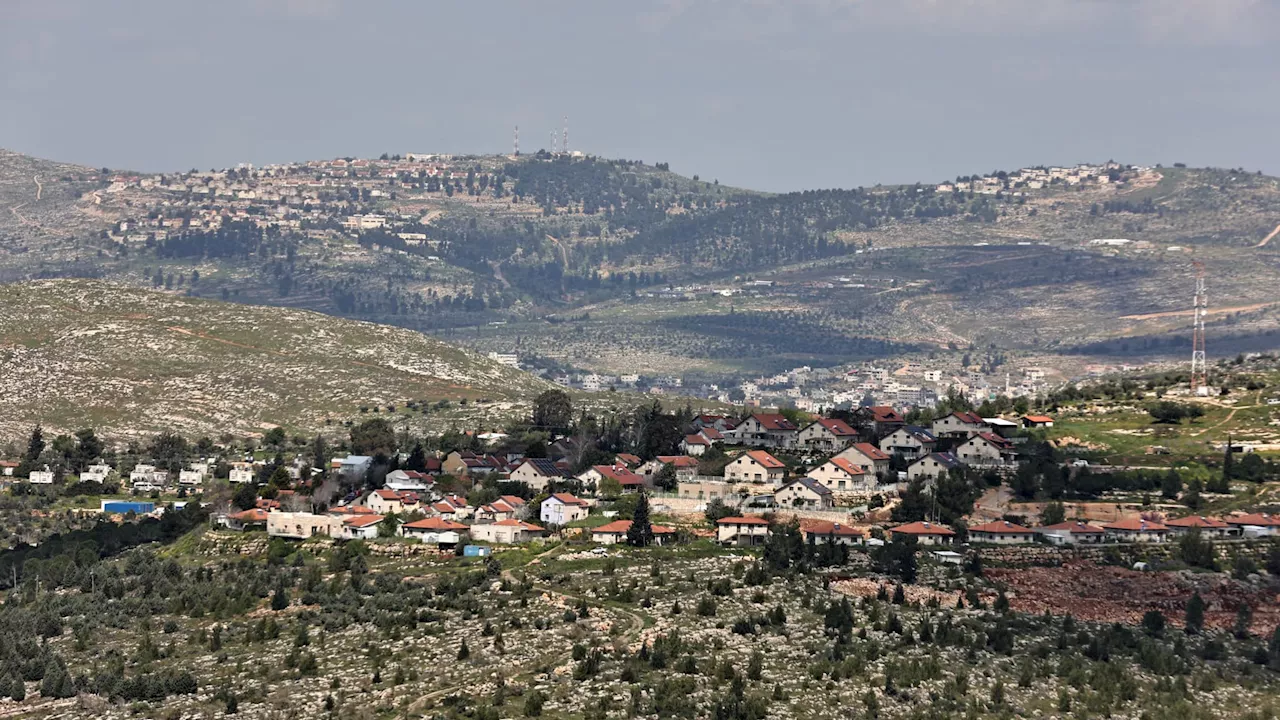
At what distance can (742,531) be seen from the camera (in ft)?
320

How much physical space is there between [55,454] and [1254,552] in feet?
274

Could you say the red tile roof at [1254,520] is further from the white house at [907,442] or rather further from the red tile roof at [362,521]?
the red tile roof at [362,521]

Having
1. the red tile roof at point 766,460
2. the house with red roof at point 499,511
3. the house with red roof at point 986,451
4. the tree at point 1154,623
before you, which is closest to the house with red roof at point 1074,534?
the tree at point 1154,623

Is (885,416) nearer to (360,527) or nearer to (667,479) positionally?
(667,479)

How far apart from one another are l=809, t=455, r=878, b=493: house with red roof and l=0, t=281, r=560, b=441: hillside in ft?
164

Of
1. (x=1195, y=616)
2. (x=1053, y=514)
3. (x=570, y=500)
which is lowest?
(x=1195, y=616)

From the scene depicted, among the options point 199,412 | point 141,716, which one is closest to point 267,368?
point 199,412

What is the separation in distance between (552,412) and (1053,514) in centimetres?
4987

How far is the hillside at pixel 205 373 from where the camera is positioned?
160 meters

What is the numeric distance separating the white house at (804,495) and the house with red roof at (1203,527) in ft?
57.3

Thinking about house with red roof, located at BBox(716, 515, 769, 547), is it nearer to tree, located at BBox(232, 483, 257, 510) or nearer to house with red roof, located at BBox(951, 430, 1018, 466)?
house with red roof, located at BBox(951, 430, 1018, 466)

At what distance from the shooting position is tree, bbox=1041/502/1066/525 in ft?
322

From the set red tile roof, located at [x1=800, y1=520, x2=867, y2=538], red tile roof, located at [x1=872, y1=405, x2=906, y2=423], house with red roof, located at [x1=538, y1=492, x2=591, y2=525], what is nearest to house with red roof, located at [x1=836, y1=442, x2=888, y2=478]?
red tile roof, located at [x1=800, y1=520, x2=867, y2=538]

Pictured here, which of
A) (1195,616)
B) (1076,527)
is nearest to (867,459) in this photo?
(1076,527)
